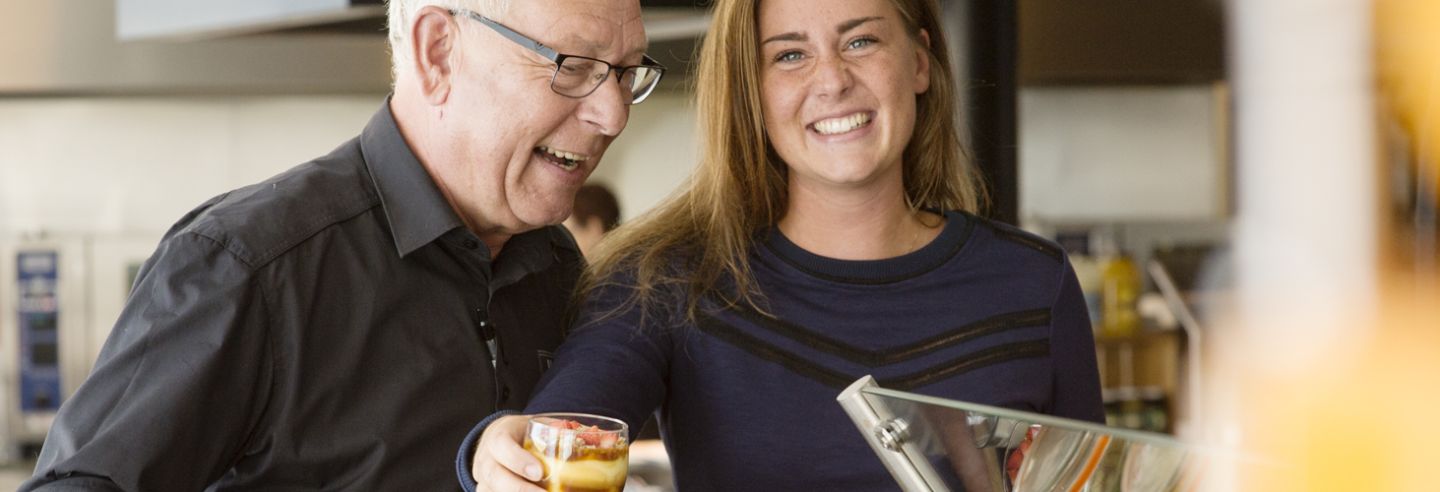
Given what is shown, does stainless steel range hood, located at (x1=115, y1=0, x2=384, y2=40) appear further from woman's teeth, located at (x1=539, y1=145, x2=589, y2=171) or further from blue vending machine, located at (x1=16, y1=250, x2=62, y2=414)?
blue vending machine, located at (x1=16, y1=250, x2=62, y2=414)

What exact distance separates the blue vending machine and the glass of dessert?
12.0ft

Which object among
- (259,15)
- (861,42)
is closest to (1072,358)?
(861,42)

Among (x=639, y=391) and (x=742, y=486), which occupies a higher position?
(x=639, y=391)

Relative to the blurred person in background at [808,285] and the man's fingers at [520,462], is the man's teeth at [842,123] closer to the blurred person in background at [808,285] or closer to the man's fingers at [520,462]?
the blurred person in background at [808,285]

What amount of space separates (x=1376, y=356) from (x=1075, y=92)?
311 cm

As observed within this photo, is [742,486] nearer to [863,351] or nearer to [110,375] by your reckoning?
[863,351]

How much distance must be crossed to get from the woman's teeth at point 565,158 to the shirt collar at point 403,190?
127 mm

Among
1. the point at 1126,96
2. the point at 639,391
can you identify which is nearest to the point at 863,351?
the point at 639,391

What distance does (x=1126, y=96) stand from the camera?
16.3ft

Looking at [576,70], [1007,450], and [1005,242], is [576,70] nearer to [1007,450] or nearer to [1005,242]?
[1005,242]

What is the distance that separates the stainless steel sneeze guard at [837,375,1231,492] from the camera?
923 mm

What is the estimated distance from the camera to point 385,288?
1445mm

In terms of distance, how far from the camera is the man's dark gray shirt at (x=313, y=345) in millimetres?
1257

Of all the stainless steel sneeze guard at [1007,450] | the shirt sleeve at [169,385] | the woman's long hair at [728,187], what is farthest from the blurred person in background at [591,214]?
the stainless steel sneeze guard at [1007,450]
